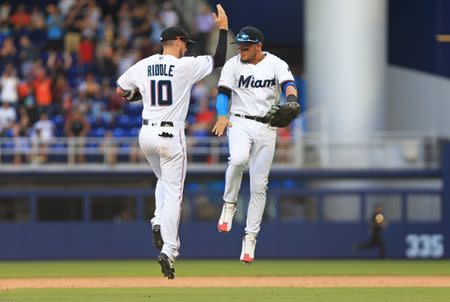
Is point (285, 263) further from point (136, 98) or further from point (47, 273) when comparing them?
point (136, 98)

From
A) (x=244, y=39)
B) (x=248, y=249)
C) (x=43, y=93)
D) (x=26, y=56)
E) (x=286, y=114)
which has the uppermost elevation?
(x=26, y=56)

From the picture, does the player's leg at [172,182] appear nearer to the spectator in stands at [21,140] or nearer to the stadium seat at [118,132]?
the spectator in stands at [21,140]

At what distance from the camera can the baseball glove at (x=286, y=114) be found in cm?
1398

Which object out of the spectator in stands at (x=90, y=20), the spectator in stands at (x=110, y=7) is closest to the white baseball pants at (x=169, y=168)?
the spectator in stands at (x=90, y=20)

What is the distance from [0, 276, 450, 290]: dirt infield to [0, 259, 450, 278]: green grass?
5.34ft

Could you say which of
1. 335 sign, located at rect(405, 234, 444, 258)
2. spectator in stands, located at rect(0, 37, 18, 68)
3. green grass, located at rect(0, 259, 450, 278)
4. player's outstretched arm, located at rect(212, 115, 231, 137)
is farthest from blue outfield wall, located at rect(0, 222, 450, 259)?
player's outstretched arm, located at rect(212, 115, 231, 137)

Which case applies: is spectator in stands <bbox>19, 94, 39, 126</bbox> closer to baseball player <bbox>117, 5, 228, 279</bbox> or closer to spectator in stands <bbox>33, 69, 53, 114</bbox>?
spectator in stands <bbox>33, 69, 53, 114</bbox>

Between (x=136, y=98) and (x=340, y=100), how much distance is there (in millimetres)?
13046

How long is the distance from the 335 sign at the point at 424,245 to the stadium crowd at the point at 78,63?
→ 439 centimetres

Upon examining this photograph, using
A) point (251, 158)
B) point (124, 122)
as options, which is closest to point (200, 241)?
point (124, 122)

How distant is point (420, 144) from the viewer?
27.0 m

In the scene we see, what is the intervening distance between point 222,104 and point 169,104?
591 millimetres

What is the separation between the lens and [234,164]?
14.4m

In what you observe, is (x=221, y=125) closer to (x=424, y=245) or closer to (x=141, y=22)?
(x=424, y=245)
